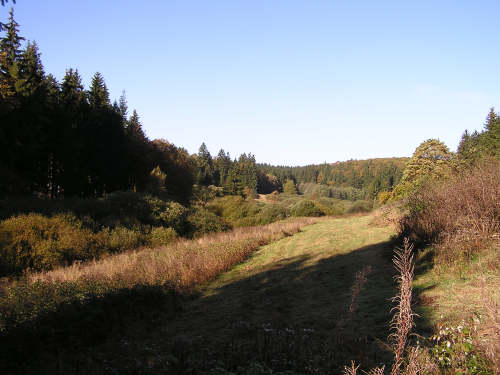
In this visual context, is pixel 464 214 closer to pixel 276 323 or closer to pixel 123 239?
pixel 276 323

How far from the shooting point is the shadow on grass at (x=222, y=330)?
467cm

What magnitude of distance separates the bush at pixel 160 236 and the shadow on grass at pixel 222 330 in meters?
→ 9.53

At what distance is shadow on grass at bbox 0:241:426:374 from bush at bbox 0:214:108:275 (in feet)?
25.3

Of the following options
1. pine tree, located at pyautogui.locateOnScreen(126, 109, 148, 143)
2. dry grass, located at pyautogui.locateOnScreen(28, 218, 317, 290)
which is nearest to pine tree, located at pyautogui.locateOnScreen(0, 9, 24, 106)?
pine tree, located at pyautogui.locateOnScreen(126, 109, 148, 143)

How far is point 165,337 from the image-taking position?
22.3 ft

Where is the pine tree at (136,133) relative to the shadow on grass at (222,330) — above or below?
above

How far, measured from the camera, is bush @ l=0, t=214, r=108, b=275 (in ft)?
44.0

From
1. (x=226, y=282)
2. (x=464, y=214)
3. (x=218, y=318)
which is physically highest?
(x=464, y=214)

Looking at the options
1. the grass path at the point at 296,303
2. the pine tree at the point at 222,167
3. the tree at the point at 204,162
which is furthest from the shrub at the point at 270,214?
the pine tree at the point at 222,167

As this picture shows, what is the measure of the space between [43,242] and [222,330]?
443 inches

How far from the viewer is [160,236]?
20.0 m

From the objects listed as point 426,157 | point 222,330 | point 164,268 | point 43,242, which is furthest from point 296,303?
point 426,157

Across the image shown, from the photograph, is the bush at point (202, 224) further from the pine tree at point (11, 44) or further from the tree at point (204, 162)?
the tree at point (204, 162)

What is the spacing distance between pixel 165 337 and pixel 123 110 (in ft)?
133
